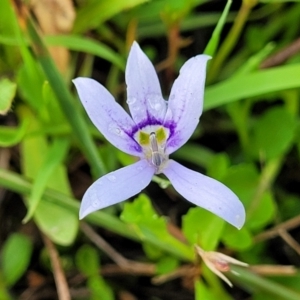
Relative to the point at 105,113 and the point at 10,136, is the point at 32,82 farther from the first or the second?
the point at 105,113

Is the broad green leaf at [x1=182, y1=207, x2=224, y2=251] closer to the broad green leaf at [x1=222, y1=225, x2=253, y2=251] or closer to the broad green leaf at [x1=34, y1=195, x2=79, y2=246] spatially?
the broad green leaf at [x1=222, y1=225, x2=253, y2=251]

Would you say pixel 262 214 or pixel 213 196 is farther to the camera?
pixel 262 214

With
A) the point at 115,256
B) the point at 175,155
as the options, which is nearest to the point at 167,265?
the point at 115,256

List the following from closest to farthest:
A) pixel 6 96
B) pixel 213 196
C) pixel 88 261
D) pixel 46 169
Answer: pixel 213 196
pixel 6 96
pixel 46 169
pixel 88 261

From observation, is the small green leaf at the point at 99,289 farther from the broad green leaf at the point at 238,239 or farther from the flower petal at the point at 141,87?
the flower petal at the point at 141,87

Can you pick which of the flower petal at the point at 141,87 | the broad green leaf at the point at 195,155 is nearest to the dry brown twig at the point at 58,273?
the broad green leaf at the point at 195,155

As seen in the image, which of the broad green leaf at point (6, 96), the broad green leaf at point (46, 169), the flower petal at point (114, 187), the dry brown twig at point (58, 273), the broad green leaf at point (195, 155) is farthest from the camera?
the broad green leaf at point (195, 155)

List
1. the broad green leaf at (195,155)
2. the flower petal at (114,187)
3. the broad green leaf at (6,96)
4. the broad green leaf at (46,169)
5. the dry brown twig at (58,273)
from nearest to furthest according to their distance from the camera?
the flower petal at (114,187) < the broad green leaf at (6,96) < the broad green leaf at (46,169) < the dry brown twig at (58,273) < the broad green leaf at (195,155)

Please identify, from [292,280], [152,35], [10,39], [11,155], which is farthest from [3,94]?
[292,280]
